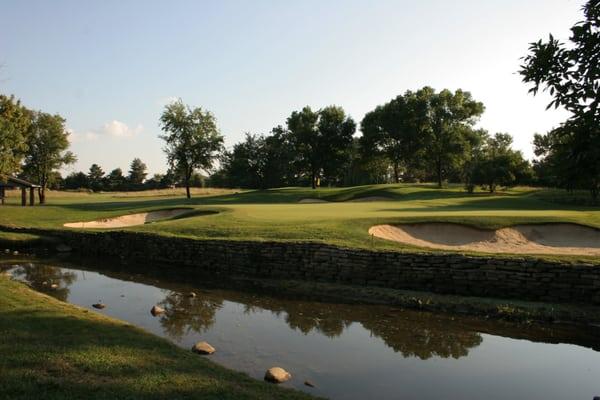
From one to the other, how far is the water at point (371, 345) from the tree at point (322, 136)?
55.8 metres

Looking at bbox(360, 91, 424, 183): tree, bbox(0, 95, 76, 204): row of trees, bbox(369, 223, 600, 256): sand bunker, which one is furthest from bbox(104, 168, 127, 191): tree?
bbox(369, 223, 600, 256): sand bunker

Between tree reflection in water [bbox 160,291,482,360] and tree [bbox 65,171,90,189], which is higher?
tree [bbox 65,171,90,189]

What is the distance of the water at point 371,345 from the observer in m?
8.91

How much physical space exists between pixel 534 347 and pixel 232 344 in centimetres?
690

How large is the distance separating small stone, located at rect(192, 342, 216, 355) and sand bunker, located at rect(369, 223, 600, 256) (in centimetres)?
1058

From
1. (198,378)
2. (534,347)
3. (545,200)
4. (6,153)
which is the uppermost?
(6,153)

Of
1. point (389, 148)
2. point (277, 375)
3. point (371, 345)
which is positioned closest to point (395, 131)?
point (389, 148)

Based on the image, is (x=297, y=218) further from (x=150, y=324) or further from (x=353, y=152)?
(x=353, y=152)

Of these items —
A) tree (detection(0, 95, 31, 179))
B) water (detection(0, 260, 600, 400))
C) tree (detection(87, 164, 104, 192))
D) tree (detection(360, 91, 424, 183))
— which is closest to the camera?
water (detection(0, 260, 600, 400))

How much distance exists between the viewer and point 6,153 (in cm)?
3875

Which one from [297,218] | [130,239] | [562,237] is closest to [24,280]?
[130,239]

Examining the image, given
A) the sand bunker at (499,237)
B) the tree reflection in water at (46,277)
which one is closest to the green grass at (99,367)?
the tree reflection in water at (46,277)

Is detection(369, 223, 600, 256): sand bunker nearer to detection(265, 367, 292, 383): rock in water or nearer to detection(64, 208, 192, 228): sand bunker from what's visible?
detection(265, 367, 292, 383): rock in water

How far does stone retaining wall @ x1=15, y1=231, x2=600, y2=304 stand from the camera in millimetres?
14227
